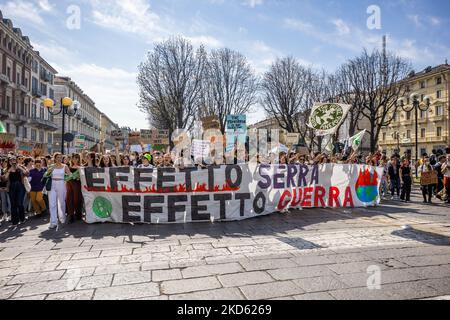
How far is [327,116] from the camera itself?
37.6ft

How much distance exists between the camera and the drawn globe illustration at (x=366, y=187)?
1071cm

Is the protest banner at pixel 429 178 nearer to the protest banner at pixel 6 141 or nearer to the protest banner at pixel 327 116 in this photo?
the protest banner at pixel 327 116

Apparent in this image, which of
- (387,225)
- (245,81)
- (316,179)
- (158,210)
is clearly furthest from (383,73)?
(158,210)

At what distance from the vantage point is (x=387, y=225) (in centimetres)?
752

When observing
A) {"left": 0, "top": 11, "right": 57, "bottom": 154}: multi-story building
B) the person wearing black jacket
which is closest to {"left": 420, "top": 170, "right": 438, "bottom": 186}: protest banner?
the person wearing black jacket

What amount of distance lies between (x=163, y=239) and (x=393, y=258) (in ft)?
13.7

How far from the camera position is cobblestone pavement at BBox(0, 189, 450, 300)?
12.5 feet

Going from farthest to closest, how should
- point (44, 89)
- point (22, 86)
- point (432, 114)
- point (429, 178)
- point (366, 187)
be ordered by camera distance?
1. point (432, 114)
2. point (44, 89)
3. point (22, 86)
4. point (429, 178)
5. point (366, 187)

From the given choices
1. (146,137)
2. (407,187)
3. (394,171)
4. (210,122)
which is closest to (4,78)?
(146,137)

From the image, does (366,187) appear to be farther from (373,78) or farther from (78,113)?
(78,113)

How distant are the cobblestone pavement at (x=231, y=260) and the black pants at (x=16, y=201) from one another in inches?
21.4

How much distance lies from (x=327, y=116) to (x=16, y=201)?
10129 millimetres

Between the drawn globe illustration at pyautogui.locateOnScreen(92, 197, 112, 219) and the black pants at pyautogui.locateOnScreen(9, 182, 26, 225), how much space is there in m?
2.15

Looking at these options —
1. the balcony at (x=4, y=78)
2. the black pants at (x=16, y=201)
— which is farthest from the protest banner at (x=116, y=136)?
the balcony at (x=4, y=78)
